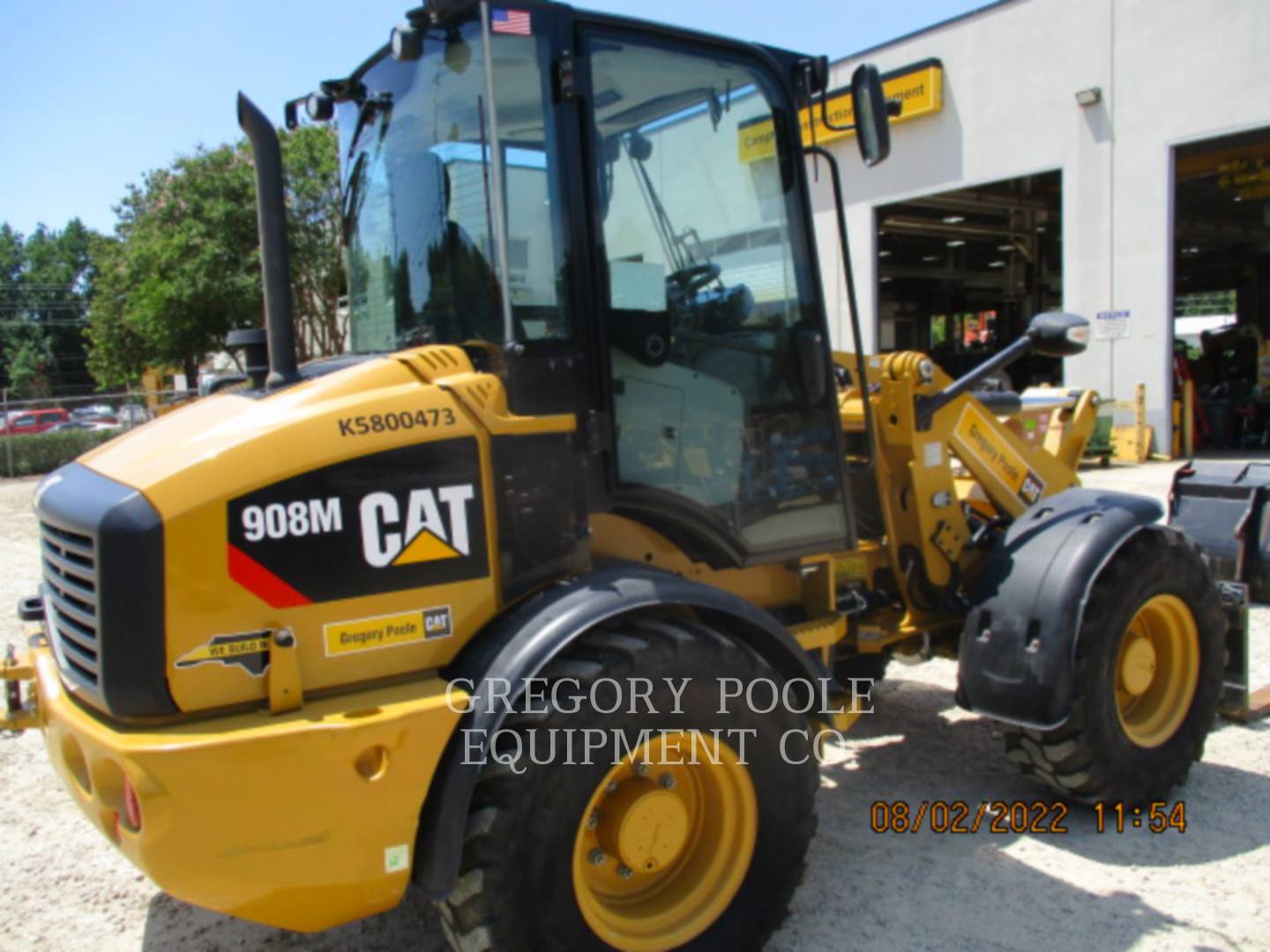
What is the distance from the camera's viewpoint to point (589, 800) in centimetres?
256

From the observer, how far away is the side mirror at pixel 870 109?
10.6 feet

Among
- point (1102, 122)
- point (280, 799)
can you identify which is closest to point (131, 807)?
point (280, 799)

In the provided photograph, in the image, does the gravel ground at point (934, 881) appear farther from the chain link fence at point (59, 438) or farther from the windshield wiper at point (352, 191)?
the chain link fence at point (59, 438)

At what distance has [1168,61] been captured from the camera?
47.5 ft

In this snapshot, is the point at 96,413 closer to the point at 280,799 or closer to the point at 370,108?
the point at 370,108

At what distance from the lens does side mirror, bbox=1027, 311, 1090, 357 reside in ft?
12.9

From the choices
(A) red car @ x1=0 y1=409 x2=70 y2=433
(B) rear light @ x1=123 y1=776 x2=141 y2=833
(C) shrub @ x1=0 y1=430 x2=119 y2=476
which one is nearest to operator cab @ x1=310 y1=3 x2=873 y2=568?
(B) rear light @ x1=123 y1=776 x2=141 y2=833

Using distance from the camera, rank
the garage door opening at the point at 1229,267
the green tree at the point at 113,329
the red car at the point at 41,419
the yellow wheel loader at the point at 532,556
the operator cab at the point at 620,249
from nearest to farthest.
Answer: the yellow wheel loader at the point at 532,556 < the operator cab at the point at 620,249 < the garage door opening at the point at 1229,267 < the red car at the point at 41,419 < the green tree at the point at 113,329

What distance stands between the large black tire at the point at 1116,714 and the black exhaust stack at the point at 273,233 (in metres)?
2.81

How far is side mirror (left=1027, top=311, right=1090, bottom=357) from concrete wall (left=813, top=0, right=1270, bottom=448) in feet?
34.1

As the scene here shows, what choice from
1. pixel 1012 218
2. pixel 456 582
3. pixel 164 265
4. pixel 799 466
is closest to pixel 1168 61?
pixel 1012 218

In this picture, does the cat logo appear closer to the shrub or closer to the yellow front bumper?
the yellow front bumper

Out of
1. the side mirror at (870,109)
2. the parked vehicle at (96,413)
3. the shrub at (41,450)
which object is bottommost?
the shrub at (41,450)

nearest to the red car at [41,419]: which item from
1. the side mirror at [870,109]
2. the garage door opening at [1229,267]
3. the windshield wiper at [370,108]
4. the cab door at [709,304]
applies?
the garage door opening at [1229,267]
